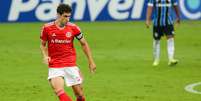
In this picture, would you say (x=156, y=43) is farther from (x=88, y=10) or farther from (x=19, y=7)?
(x=19, y=7)

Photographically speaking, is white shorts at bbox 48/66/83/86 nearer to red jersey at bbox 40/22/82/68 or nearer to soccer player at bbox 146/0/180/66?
red jersey at bbox 40/22/82/68

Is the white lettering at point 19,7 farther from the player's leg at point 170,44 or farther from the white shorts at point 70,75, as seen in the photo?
the white shorts at point 70,75

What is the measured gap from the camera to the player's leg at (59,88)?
11.8 m

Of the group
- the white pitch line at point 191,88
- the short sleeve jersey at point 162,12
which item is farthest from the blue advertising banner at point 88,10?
the white pitch line at point 191,88

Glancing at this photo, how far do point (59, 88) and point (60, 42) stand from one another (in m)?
0.83

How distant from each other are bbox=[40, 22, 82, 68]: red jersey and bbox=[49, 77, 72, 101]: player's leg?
0.27 metres

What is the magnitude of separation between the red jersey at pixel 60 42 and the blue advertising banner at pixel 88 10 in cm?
2268

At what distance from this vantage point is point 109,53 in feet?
80.5

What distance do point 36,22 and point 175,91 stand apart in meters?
20.4

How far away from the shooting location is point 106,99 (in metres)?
14.9

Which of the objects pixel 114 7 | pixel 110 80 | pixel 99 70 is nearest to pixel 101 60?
pixel 99 70

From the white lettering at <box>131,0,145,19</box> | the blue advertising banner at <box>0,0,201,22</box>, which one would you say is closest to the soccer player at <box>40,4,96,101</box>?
the blue advertising banner at <box>0,0,201,22</box>

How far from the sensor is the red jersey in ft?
40.0

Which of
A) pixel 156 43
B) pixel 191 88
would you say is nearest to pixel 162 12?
pixel 156 43
